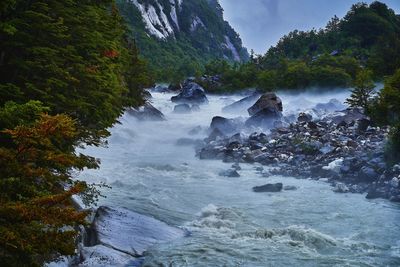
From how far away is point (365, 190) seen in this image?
1673cm

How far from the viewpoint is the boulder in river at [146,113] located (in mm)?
38250

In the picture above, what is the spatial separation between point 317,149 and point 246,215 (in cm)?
1038

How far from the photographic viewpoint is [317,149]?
22.8 metres

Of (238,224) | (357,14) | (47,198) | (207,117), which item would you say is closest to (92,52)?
(238,224)

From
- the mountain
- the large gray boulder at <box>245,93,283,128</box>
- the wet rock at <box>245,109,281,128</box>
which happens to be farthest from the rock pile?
the mountain

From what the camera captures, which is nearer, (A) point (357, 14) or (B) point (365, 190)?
(B) point (365, 190)

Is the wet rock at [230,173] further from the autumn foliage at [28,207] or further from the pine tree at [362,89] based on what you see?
the autumn foliage at [28,207]

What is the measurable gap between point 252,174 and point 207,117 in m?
22.1

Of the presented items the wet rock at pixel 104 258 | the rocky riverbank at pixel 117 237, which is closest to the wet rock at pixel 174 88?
the rocky riverbank at pixel 117 237

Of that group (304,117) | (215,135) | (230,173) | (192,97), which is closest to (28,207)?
(230,173)

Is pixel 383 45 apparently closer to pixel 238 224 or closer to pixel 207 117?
pixel 207 117

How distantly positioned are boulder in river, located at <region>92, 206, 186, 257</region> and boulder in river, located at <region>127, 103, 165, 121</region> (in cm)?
2626

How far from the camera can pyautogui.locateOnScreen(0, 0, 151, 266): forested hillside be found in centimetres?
482

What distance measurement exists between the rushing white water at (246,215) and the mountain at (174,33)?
70.5m
